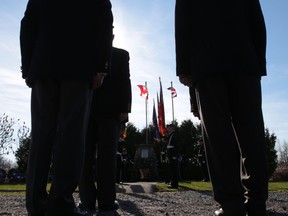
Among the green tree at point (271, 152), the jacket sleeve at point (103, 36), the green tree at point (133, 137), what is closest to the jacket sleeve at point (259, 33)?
the jacket sleeve at point (103, 36)

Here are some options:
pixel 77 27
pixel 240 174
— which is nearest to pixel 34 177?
pixel 77 27

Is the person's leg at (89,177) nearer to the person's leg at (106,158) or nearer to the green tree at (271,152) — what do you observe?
the person's leg at (106,158)

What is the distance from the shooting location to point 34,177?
280 centimetres

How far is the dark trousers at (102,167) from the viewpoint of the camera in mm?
4219

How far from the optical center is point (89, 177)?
429 cm

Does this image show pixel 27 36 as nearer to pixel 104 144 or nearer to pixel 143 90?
pixel 104 144

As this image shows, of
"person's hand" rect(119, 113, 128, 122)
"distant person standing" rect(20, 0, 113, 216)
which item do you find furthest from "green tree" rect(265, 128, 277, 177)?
"distant person standing" rect(20, 0, 113, 216)

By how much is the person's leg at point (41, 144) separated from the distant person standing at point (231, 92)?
3.91ft

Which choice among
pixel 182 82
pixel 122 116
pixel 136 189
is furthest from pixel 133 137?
pixel 182 82

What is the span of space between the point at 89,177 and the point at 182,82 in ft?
5.84

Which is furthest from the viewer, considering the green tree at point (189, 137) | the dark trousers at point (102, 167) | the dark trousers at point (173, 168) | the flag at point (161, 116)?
the green tree at point (189, 137)

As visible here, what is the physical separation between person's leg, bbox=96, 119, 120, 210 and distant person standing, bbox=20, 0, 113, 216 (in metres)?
1.29

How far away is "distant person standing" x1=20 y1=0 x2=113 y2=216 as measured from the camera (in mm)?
2748

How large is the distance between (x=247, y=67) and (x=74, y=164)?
5.10 feet
